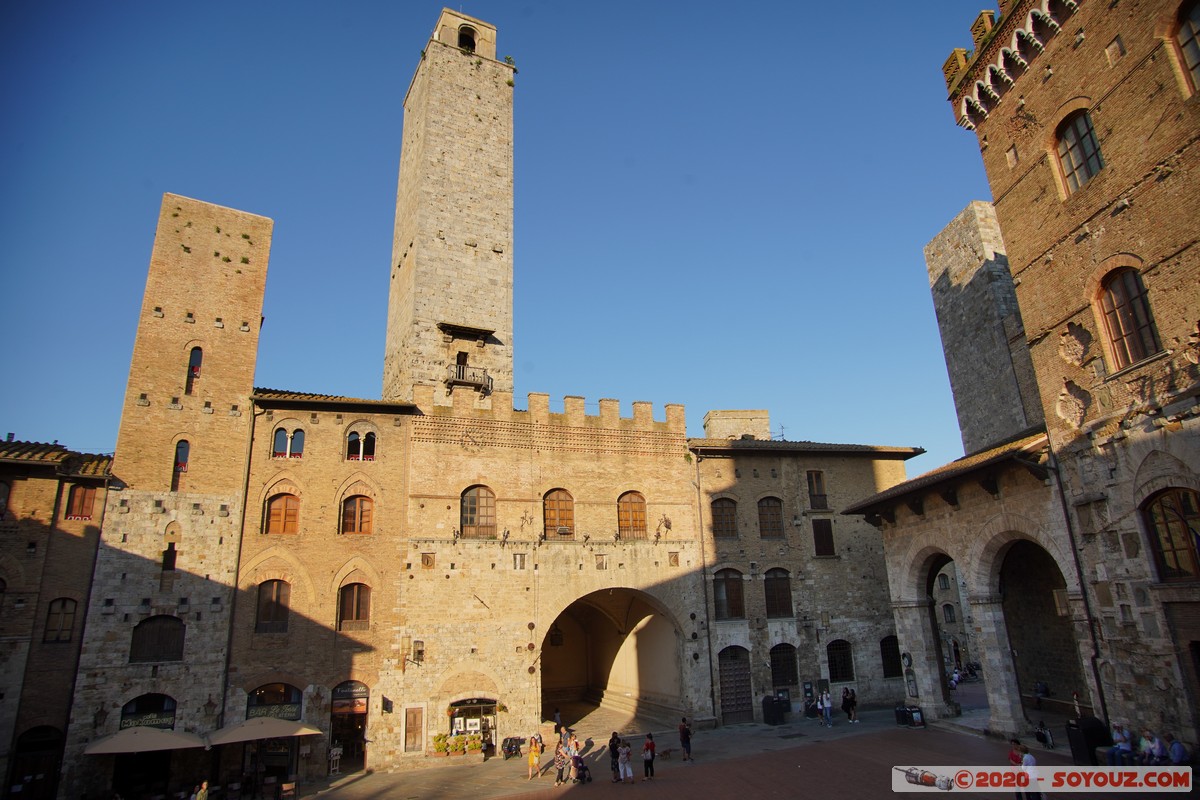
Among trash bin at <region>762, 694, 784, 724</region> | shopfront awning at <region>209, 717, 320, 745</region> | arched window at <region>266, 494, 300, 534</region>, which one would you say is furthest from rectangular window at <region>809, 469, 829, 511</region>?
shopfront awning at <region>209, 717, 320, 745</region>

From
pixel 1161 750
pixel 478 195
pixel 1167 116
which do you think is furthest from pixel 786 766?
pixel 478 195

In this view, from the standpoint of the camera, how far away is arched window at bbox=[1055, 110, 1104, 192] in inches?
619

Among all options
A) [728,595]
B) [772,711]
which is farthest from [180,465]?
[772,711]

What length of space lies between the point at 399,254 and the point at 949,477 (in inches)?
936

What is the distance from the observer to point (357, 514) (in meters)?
22.5

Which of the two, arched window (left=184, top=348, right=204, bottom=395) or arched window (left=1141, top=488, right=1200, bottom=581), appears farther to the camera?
arched window (left=184, top=348, right=204, bottom=395)

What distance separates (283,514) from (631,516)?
12.2 metres

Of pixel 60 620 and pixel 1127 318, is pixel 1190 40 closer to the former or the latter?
pixel 1127 318

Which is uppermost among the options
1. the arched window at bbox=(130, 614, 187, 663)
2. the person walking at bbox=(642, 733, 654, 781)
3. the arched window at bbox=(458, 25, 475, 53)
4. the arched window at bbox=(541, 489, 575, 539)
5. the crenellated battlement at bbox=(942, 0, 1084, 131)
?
the arched window at bbox=(458, 25, 475, 53)

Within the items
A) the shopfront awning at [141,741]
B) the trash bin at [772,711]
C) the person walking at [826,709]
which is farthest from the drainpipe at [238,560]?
the person walking at [826,709]

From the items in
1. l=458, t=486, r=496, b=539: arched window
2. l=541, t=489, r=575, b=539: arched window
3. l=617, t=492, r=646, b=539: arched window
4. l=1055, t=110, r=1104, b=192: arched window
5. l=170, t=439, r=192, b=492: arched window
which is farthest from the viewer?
l=617, t=492, r=646, b=539: arched window

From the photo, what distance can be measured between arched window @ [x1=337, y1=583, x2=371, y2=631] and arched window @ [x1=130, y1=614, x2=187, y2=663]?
14.0 ft

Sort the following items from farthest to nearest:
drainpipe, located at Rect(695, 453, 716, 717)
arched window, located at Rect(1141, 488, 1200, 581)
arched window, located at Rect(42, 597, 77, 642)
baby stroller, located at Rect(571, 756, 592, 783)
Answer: drainpipe, located at Rect(695, 453, 716, 717) → arched window, located at Rect(42, 597, 77, 642) → baby stroller, located at Rect(571, 756, 592, 783) → arched window, located at Rect(1141, 488, 1200, 581)

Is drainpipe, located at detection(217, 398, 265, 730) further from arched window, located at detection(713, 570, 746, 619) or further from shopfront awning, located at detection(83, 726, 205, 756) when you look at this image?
arched window, located at detection(713, 570, 746, 619)
